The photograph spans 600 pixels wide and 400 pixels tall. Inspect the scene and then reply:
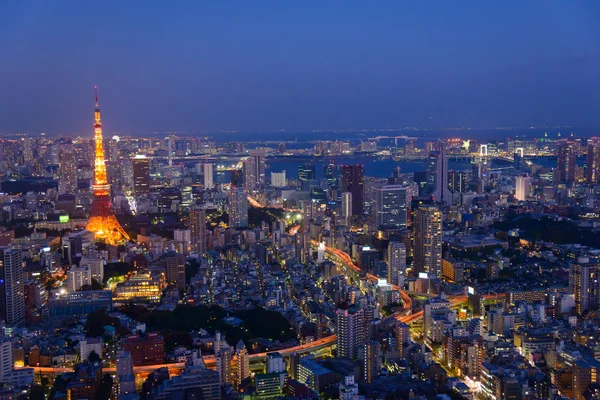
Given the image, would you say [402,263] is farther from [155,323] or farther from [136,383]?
[136,383]

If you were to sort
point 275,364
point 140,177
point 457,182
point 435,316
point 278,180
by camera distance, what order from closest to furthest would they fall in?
point 275,364 → point 435,316 → point 457,182 → point 140,177 → point 278,180

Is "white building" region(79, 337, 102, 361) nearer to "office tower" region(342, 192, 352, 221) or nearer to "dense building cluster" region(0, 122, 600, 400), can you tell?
"dense building cluster" region(0, 122, 600, 400)

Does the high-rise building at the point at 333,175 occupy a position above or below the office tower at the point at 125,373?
above

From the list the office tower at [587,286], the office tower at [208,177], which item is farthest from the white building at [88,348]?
the office tower at [208,177]

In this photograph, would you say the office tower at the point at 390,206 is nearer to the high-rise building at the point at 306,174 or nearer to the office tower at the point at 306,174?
the office tower at the point at 306,174

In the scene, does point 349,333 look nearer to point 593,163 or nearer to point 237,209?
point 237,209

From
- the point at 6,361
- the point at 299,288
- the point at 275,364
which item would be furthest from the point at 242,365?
the point at 299,288

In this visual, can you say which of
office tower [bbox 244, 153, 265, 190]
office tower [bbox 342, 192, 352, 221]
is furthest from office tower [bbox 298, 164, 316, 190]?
office tower [bbox 342, 192, 352, 221]

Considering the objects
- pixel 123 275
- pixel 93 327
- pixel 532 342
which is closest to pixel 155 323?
pixel 93 327
